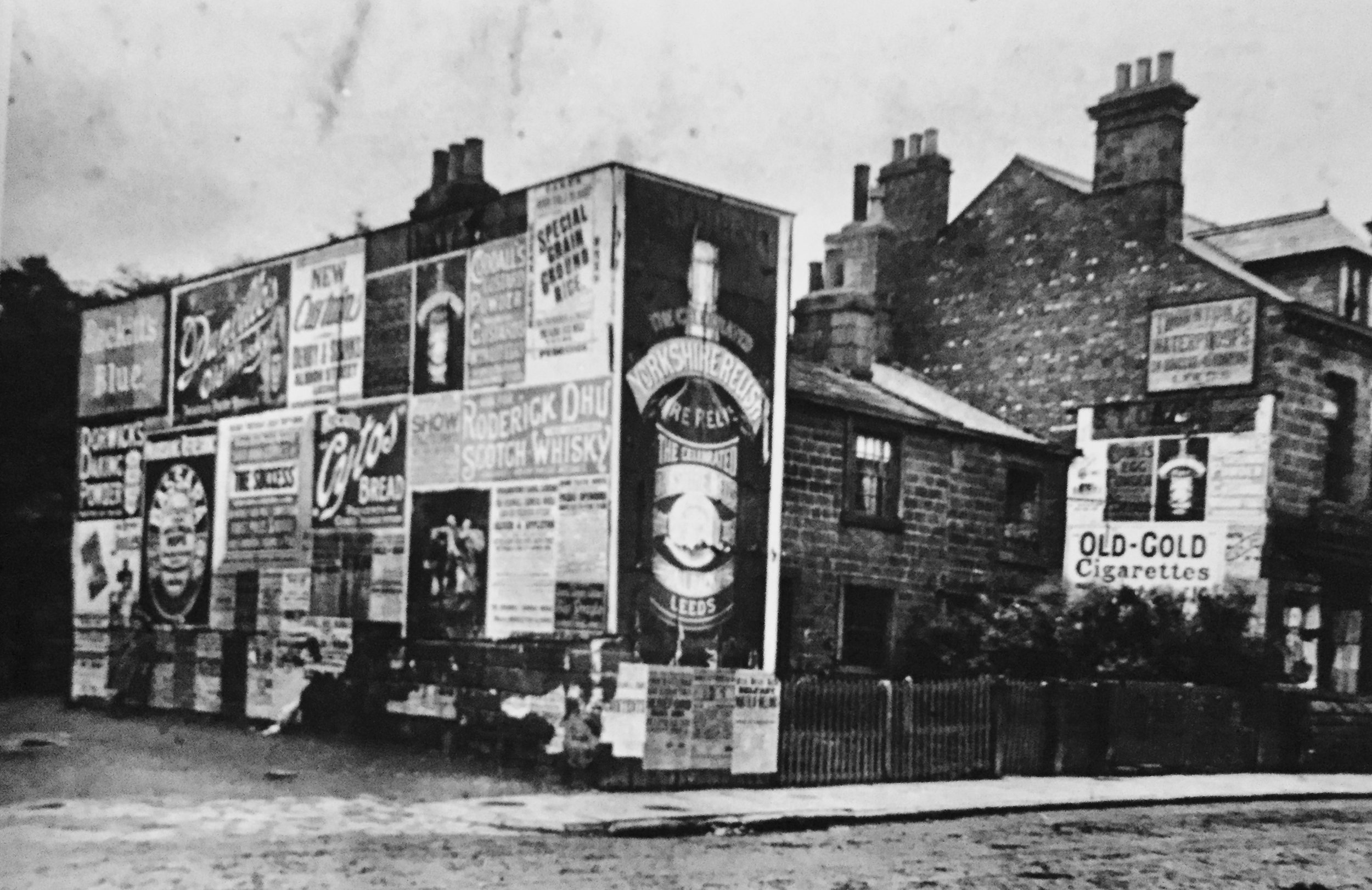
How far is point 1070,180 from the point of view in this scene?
24031 mm

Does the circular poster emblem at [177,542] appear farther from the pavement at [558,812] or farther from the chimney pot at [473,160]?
the pavement at [558,812]

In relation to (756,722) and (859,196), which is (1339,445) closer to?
(859,196)

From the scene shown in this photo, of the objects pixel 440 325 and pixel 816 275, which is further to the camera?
pixel 816 275

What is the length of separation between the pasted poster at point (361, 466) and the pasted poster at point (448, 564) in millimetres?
471

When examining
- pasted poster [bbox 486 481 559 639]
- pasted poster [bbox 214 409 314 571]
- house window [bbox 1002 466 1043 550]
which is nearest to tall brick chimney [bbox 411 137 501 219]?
pasted poster [bbox 214 409 314 571]

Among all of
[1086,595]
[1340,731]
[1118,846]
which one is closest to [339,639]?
[1118,846]

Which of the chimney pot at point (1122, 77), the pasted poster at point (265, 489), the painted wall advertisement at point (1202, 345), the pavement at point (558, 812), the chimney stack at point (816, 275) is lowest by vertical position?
the pavement at point (558, 812)

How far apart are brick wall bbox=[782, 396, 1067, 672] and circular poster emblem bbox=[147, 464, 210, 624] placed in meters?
7.20

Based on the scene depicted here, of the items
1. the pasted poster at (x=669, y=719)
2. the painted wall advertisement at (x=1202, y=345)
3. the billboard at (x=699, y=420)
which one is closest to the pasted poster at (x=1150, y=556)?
the painted wall advertisement at (x=1202, y=345)

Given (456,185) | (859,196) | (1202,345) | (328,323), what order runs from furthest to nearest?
(859,196) → (1202,345) → (328,323) → (456,185)

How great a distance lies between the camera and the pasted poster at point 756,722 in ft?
46.5

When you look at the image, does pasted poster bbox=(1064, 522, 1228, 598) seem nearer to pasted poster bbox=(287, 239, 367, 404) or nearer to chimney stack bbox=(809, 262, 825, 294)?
chimney stack bbox=(809, 262, 825, 294)

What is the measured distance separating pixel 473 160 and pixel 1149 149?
12379mm

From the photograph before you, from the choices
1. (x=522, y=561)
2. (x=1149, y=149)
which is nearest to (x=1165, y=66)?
Result: (x=1149, y=149)
